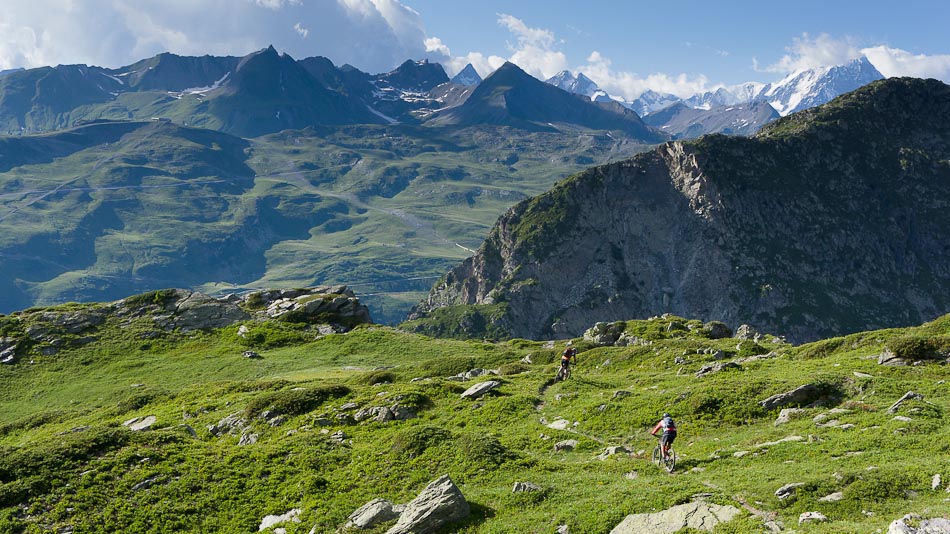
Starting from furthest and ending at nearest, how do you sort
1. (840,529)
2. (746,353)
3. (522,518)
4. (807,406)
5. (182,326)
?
(182,326) → (746,353) → (807,406) → (522,518) → (840,529)

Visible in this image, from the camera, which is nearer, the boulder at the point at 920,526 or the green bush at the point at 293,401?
the boulder at the point at 920,526

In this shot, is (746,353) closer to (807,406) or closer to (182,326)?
(807,406)

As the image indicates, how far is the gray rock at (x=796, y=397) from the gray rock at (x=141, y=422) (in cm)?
4332

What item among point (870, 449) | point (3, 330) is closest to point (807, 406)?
point (870, 449)

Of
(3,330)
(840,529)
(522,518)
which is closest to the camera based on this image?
(840,529)

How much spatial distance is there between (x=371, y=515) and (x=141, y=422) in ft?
105

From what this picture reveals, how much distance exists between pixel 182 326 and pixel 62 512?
7342 cm

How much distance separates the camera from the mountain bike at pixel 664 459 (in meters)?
29.1

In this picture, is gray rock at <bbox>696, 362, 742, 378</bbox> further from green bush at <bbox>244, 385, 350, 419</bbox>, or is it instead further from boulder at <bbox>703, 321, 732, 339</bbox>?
boulder at <bbox>703, 321, 732, 339</bbox>

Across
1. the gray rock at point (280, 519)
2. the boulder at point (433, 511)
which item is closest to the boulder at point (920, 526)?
the boulder at point (433, 511)

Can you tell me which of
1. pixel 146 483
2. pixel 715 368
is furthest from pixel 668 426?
pixel 146 483

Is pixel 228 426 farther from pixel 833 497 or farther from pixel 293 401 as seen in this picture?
pixel 833 497

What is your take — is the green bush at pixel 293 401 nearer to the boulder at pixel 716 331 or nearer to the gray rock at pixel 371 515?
the gray rock at pixel 371 515

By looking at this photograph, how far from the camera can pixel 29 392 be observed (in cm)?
7412
